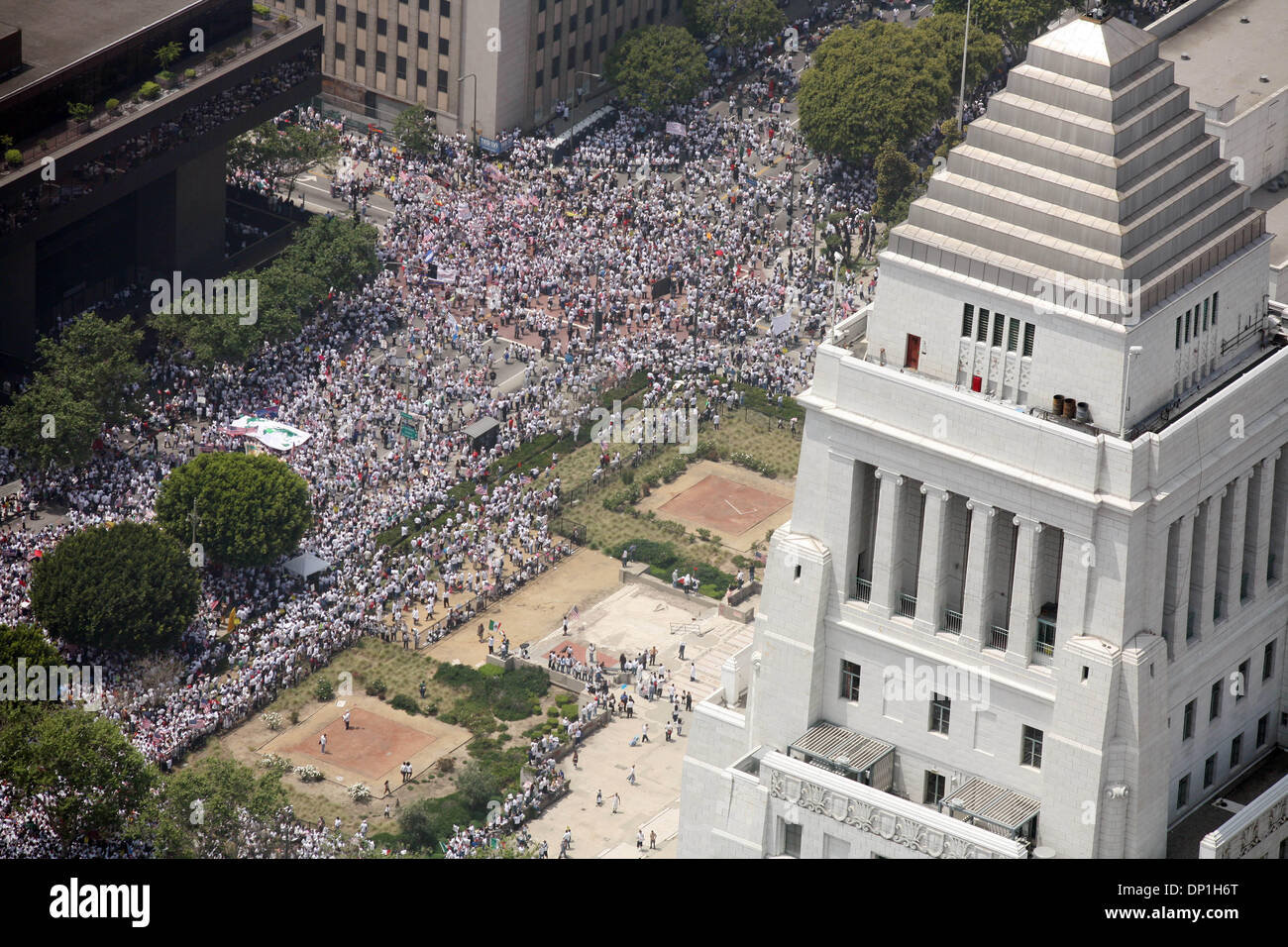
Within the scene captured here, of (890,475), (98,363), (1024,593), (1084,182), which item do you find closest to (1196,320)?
(1084,182)

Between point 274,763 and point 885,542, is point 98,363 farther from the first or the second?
point 885,542

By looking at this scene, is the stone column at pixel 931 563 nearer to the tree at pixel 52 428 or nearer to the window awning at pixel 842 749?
the window awning at pixel 842 749

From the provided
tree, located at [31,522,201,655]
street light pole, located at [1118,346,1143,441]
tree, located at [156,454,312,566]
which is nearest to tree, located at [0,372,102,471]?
tree, located at [156,454,312,566]

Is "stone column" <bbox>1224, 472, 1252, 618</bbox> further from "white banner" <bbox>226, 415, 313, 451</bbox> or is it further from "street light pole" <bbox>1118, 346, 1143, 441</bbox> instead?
"white banner" <bbox>226, 415, 313, 451</bbox>

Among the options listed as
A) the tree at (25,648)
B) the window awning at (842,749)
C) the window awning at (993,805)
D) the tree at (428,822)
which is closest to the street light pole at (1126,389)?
the window awning at (993,805)

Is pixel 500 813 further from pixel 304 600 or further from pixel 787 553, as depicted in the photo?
pixel 787 553

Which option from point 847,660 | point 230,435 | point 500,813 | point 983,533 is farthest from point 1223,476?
point 230,435

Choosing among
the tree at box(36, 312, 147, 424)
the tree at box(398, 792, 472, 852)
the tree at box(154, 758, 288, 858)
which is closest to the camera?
the tree at box(154, 758, 288, 858)
